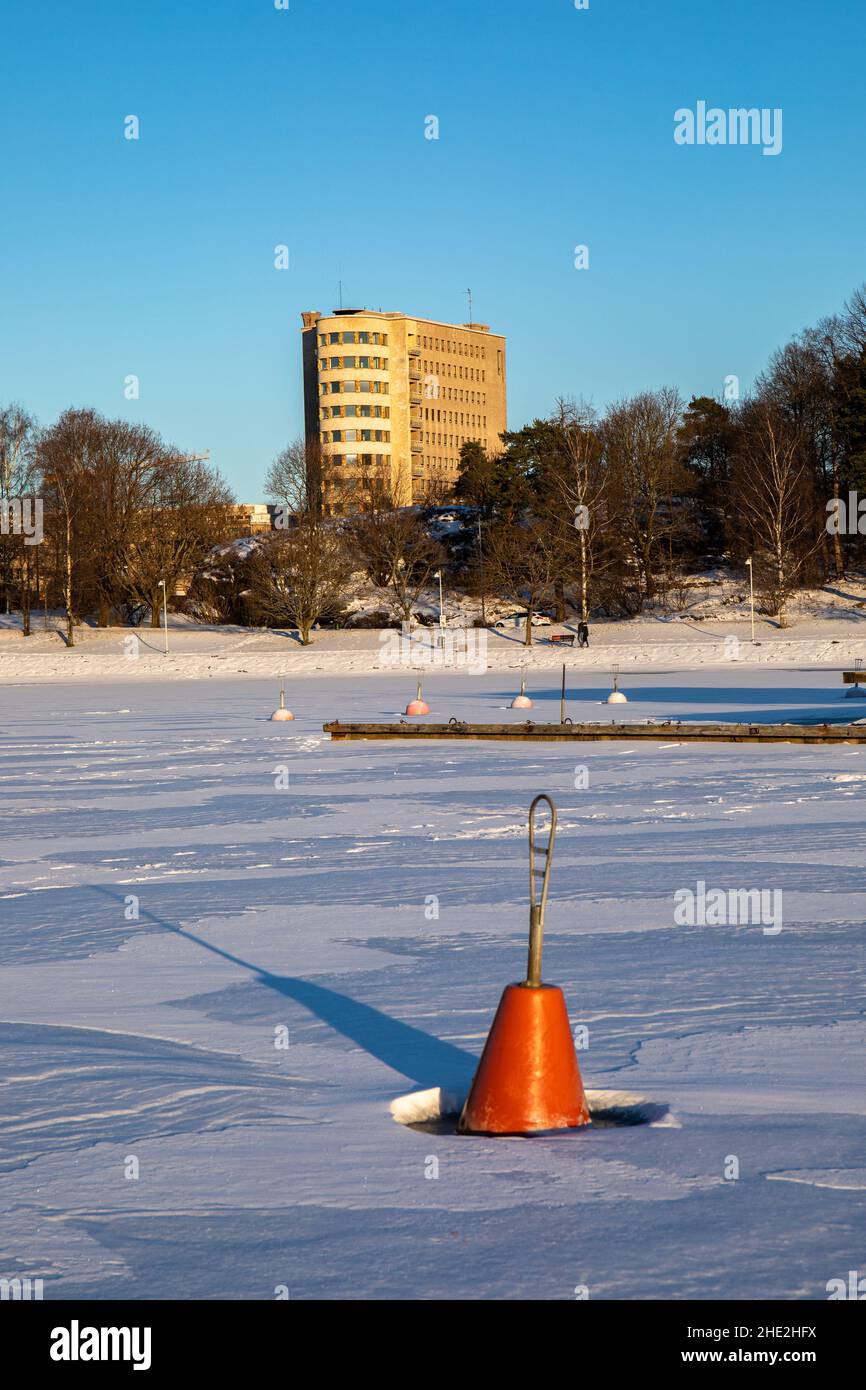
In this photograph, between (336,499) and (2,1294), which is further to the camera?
(336,499)

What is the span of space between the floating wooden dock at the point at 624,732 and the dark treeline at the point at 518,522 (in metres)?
43.7

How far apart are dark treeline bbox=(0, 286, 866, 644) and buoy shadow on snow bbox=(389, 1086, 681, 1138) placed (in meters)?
62.0

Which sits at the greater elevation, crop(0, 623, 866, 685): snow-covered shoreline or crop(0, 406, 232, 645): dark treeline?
crop(0, 406, 232, 645): dark treeline

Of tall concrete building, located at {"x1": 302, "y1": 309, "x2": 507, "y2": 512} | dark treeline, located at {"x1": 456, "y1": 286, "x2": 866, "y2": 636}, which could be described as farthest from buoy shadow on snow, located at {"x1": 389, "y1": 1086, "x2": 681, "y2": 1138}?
tall concrete building, located at {"x1": 302, "y1": 309, "x2": 507, "y2": 512}

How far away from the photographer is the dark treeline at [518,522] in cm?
7250

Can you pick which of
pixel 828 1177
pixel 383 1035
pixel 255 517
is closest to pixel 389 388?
pixel 255 517

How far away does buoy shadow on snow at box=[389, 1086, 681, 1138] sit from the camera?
5.90 m

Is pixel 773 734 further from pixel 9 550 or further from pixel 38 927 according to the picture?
pixel 9 550

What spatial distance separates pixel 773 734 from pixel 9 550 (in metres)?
59.1

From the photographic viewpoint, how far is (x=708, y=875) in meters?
11.2

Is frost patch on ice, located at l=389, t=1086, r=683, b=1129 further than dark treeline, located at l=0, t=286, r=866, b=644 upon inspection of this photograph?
No

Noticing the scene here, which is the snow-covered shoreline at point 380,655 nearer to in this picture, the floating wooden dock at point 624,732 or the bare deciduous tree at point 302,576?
the bare deciduous tree at point 302,576

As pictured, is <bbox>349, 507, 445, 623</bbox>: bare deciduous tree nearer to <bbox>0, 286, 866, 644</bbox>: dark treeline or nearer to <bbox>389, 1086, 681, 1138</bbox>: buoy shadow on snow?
<bbox>0, 286, 866, 644</bbox>: dark treeline
